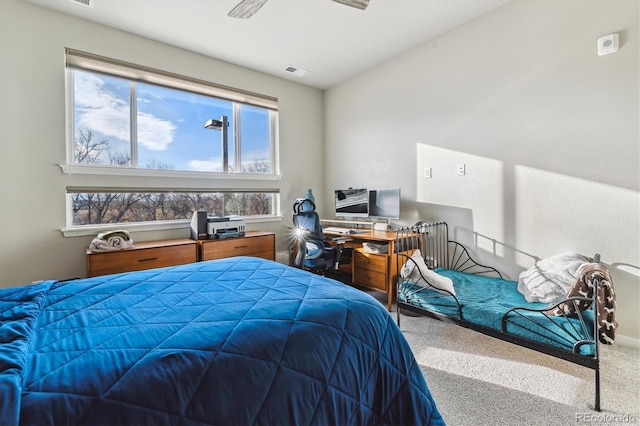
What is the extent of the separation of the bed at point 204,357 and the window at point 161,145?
190 cm

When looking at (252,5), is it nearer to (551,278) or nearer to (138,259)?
(138,259)

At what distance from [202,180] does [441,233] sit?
9.43 ft

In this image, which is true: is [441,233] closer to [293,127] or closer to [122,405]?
[293,127]

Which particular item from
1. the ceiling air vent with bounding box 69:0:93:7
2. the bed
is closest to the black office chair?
the bed

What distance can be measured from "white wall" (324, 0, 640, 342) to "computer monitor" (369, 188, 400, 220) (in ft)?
0.87

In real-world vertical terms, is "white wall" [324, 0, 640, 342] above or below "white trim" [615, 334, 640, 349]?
above

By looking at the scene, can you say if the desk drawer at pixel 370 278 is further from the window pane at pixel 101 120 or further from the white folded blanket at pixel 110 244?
the window pane at pixel 101 120

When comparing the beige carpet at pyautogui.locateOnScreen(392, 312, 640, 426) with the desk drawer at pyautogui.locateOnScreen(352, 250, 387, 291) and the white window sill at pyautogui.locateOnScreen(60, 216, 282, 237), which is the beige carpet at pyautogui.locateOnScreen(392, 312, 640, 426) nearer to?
the desk drawer at pyautogui.locateOnScreen(352, 250, 387, 291)

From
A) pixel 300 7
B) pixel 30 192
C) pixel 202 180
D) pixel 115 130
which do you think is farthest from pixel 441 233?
pixel 30 192

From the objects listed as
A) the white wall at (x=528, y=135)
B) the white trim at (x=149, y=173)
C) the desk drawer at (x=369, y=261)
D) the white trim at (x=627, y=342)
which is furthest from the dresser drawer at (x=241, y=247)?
the white trim at (x=627, y=342)

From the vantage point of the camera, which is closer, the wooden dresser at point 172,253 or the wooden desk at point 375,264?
the wooden dresser at point 172,253

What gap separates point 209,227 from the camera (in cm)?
334

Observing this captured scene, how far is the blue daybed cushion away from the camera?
5.58 ft

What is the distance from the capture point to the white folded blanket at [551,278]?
2.06m
